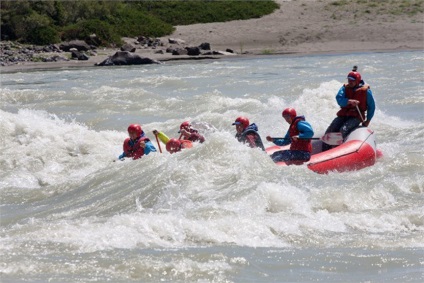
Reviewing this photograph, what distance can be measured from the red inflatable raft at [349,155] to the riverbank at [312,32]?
1933cm

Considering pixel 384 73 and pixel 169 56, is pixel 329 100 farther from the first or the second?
pixel 169 56

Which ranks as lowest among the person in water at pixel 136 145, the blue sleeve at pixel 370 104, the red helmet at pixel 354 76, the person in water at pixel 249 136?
the person in water at pixel 136 145

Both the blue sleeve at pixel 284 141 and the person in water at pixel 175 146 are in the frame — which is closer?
the person in water at pixel 175 146

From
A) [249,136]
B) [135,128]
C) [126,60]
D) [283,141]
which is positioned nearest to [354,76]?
[283,141]

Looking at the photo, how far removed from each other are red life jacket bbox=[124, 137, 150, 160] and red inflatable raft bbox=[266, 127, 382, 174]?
5.68ft

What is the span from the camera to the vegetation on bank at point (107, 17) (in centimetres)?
3559

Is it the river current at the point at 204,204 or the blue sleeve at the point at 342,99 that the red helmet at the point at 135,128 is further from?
the blue sleeve at the point at 342,99

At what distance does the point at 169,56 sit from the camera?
107 ft

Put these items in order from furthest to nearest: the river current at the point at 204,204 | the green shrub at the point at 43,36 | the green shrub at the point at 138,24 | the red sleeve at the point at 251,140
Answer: the green shrub at the point at 138,24 → the green shrub at the point at 43,36 → the red sleeve at the point at 251,140 → the river current at the point at 204,204

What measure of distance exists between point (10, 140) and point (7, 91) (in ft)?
23.5

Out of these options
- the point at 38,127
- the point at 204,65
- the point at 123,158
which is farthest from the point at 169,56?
the point at 123,158

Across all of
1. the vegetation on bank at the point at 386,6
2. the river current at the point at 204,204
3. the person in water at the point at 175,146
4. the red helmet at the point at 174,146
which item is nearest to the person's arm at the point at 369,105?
the river current at the point at 204,204

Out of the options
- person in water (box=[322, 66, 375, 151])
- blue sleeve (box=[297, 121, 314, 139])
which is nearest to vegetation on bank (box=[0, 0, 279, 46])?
person in water (box=[322, 66, 375, 151])

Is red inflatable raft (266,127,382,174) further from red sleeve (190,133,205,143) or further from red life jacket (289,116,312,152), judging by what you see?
red sleeve (190,133,205,143)
